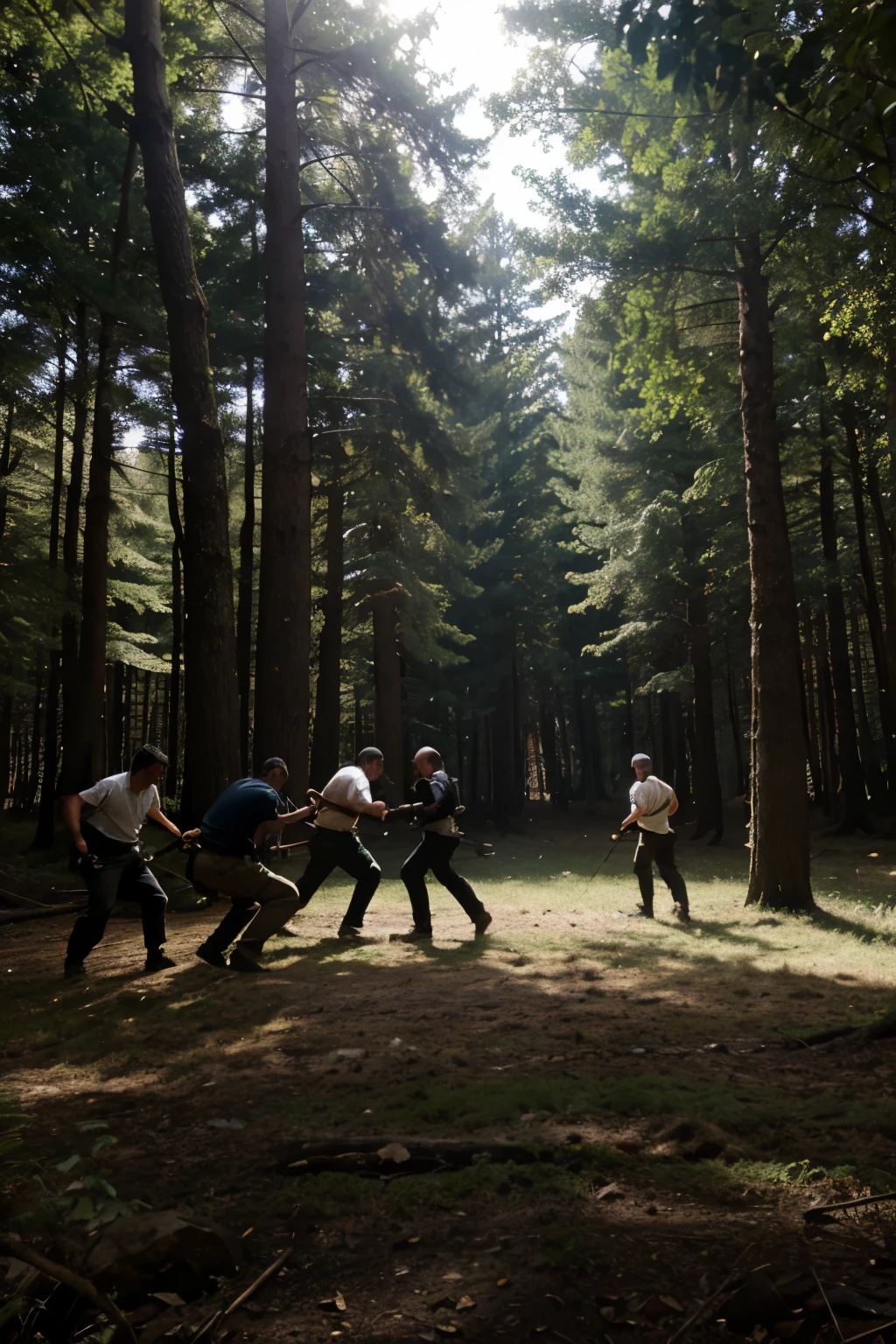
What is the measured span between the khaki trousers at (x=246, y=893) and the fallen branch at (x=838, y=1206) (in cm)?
576

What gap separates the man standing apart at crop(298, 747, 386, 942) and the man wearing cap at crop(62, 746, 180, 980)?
65.8 inches

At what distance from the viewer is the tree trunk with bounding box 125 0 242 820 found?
1144 cm

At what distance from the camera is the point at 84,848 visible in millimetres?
7828

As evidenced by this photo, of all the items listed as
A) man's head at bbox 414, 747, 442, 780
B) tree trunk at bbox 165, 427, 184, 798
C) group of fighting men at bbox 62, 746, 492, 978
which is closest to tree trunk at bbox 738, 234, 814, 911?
man's head at bbox 414, 747, 442, 780

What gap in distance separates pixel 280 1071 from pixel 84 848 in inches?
133

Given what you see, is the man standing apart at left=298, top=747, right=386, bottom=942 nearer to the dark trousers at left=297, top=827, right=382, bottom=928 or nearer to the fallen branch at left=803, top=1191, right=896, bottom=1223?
the dark trousers at left=297, top=827, right=382, bottom=928

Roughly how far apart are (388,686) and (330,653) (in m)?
3.68

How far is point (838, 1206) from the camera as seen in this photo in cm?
307

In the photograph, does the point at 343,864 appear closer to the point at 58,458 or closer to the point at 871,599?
the point at 58,458

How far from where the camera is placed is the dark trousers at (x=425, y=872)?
33.2 feet

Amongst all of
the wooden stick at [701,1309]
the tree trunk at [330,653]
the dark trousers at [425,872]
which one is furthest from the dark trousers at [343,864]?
the tree trunk at [330,653]

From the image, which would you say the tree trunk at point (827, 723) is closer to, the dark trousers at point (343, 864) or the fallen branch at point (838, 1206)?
the dark trousers at point (343, 864)

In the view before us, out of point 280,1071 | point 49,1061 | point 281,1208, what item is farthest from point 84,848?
point 281,1208

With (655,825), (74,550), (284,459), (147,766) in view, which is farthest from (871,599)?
(147,766)
